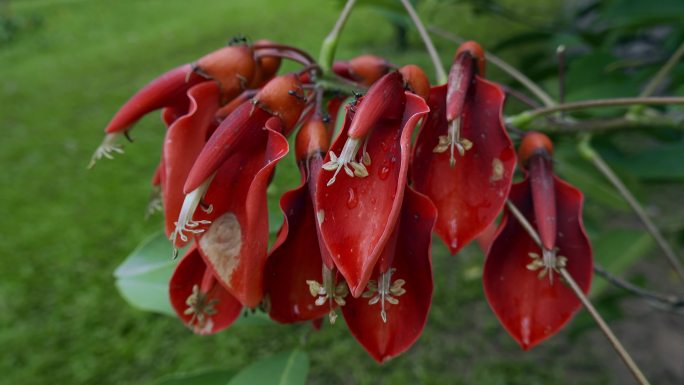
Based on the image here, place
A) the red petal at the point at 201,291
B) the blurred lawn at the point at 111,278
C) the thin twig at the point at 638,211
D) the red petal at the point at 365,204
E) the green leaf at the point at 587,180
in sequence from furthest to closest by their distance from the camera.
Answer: the blurred lawn at the point at 111,278 < the green leaf at the point at 587,180 < the thin twig at the point at 638,211 < the red petal at the point at 201,291 < the red petal at the point at 365,204

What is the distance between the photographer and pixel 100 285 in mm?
1771

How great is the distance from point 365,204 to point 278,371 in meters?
0.26

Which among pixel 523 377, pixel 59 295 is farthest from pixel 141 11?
pixel 523 377

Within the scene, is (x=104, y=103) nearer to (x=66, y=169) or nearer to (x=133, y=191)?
(x=66, y=169)

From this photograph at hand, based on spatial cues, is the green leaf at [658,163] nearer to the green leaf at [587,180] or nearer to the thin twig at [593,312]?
the green leaf at [587,180]

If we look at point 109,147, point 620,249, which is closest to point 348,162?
point 109,147

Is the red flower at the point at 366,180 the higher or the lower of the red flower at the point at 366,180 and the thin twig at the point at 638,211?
the higher

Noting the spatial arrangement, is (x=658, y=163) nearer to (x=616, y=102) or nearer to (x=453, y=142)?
(x=616, y=102)

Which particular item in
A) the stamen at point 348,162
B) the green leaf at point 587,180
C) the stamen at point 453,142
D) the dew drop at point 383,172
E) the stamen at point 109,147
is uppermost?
the stamen at point 348,162

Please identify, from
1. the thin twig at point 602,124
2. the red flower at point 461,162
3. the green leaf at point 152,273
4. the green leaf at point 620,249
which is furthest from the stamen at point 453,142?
the green leaf at point 620,249

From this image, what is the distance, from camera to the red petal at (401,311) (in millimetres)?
371

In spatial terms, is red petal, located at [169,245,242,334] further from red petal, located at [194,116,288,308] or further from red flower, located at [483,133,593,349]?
red flower, located at [483,133,593,349]

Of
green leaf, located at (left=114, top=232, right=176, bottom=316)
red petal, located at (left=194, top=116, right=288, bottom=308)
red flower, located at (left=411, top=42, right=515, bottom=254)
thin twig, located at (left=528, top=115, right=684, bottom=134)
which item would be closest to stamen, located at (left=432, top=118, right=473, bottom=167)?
red flower, located at (left=411, top=42, right=515, bottom=254)

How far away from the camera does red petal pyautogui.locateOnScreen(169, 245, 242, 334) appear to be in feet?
1.36
